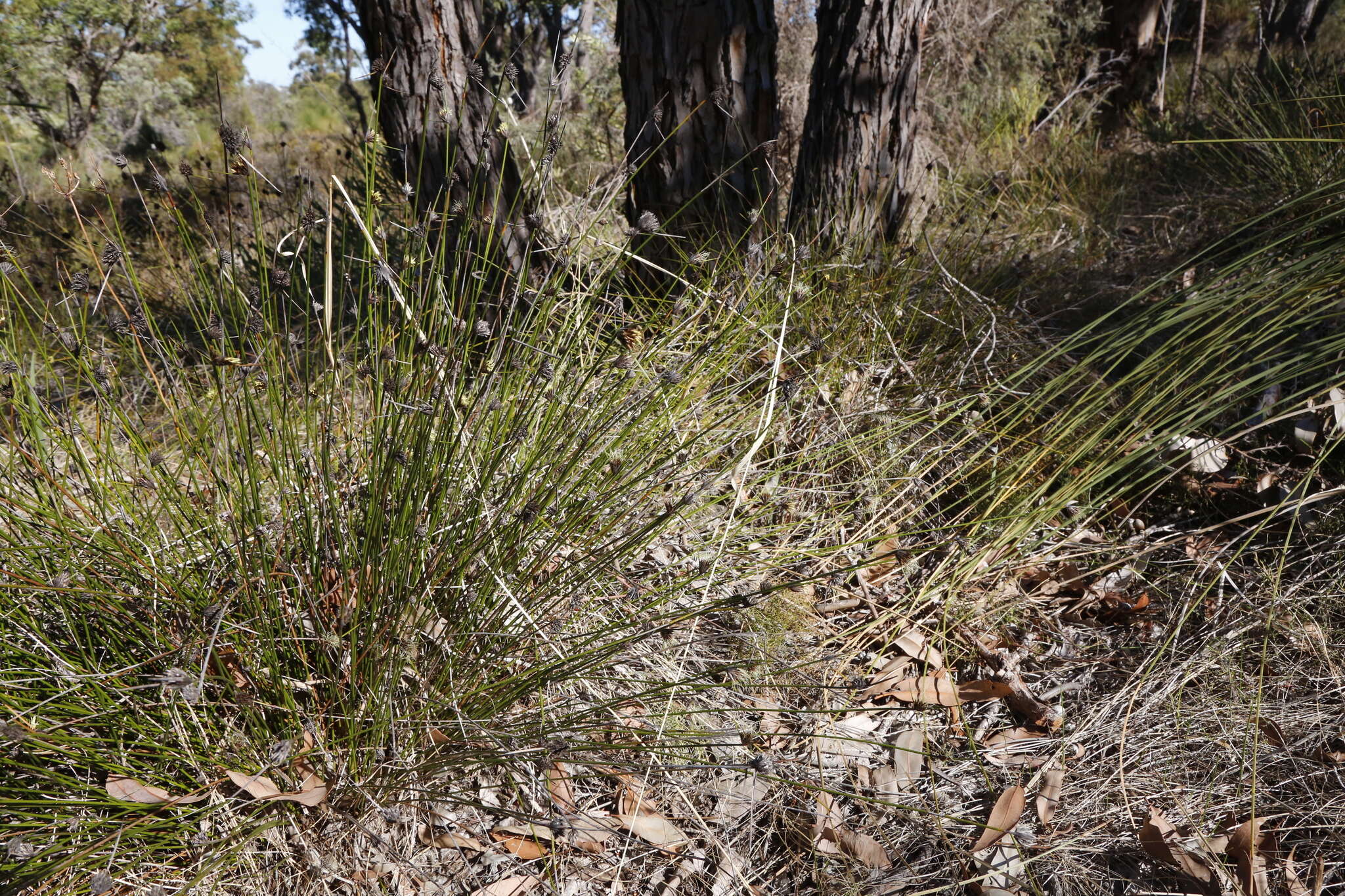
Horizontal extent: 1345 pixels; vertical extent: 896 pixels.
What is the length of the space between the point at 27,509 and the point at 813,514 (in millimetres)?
1752

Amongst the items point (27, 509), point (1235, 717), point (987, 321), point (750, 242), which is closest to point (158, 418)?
point (27, 509)

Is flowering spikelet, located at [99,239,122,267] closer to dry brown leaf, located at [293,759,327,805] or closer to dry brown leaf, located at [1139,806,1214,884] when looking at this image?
dry brown leaf, located at [293,759,327,805]

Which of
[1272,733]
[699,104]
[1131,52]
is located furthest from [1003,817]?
[1131,52]

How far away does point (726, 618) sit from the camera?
2021mm

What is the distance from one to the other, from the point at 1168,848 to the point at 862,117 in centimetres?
257

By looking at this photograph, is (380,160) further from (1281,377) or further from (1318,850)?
(1318,850)

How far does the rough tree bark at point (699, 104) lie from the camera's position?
2920 mm

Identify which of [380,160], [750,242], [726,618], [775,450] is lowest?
[726,618]

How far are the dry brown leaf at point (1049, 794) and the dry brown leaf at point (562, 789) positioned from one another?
95 cm

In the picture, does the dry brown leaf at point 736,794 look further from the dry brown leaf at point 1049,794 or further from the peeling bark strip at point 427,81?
the peeling bark strip at point 427,81

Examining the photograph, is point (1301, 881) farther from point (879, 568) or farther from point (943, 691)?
point (879, 568)

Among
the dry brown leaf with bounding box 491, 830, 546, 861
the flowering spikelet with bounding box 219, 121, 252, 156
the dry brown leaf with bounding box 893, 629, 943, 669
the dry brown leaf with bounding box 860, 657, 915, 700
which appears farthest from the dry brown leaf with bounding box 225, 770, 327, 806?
the dry brown leaf with bounding box 893, 629, 943, 669

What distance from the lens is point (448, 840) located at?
158 centimetres

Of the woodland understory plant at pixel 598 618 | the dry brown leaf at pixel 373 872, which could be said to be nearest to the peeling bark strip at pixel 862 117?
the woodland understory plant at pixel 598 618
